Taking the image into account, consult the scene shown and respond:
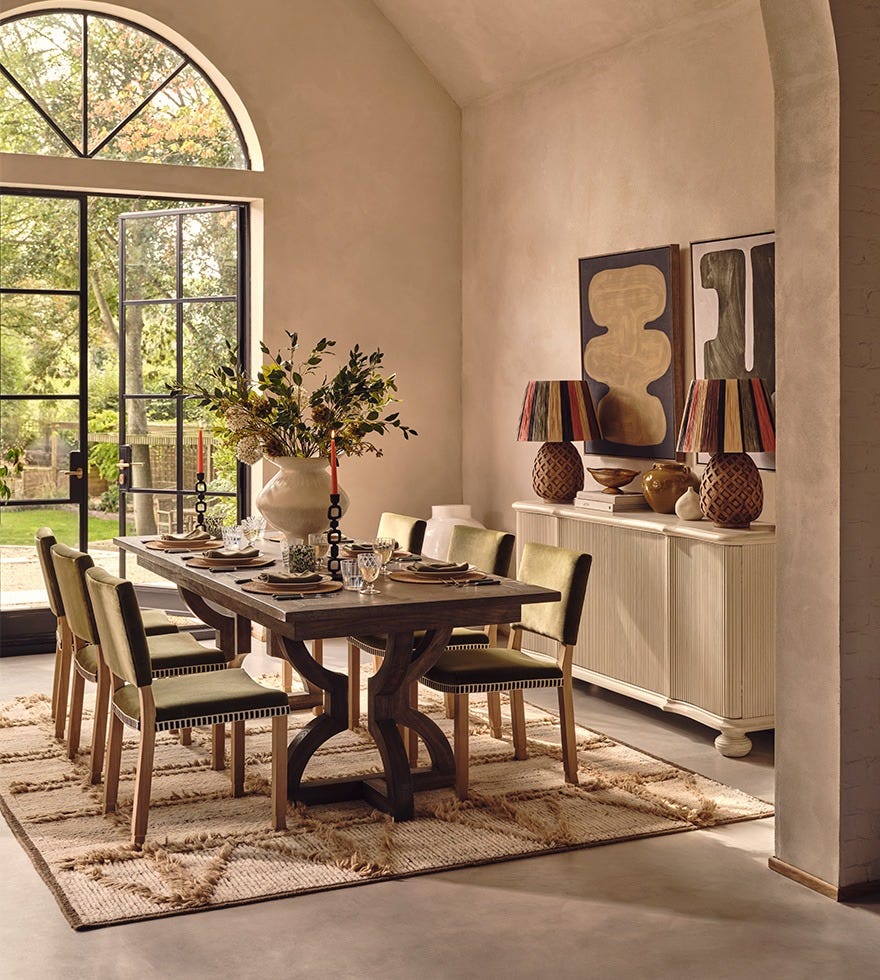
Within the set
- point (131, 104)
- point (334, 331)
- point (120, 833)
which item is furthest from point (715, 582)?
point (131, 104)

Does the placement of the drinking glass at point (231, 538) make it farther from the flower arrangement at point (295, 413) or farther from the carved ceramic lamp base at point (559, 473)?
the carved ceramic lamp base at point (559, 473)

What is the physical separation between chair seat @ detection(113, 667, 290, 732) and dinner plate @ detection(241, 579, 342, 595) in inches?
12.1

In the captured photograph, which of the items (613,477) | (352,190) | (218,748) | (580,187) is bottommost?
(218,748)

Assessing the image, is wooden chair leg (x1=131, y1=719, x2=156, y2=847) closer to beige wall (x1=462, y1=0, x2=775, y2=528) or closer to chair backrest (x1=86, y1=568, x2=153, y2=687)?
chair backrest (x1=86, y1=568, x2=153, y2=687)

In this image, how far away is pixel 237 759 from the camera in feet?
14.0

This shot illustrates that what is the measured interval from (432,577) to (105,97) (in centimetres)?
400

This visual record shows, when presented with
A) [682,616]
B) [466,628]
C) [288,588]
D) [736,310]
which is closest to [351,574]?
[288,588]

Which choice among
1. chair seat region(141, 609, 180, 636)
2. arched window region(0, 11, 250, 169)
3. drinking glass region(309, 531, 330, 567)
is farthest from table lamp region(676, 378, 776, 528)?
arched window region(0, 11, 250, 169)

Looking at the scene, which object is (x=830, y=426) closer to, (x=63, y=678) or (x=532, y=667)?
(x=532, y=667)

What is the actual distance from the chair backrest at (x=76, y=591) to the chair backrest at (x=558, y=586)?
4.93 ft

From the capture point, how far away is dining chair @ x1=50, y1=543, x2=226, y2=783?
4.30 meters

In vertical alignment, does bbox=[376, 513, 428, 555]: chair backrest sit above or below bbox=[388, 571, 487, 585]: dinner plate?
above

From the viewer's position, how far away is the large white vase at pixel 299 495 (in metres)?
4.77

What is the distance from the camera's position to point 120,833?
3.95m
